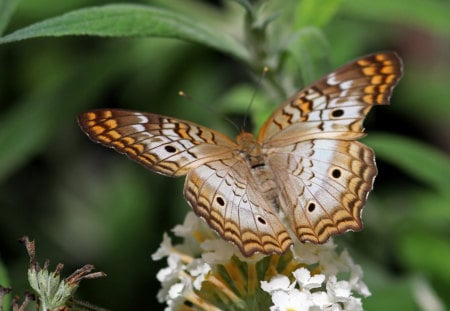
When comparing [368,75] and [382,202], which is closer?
[368,75]

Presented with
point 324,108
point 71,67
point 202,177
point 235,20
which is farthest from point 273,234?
point 71,67

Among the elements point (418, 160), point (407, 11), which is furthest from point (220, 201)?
point (407, 11)

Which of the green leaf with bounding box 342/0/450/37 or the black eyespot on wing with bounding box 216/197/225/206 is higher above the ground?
the black eyespot on wing with bounding box 216/197/225/206

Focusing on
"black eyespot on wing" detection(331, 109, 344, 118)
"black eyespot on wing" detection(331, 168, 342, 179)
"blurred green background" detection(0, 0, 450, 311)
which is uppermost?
"black eyespot on wing" detection(331, 109, 344, 118)

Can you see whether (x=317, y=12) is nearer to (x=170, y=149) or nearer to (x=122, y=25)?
(x=122, y=25)

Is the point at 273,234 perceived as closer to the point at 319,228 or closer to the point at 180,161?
the point at 319,228

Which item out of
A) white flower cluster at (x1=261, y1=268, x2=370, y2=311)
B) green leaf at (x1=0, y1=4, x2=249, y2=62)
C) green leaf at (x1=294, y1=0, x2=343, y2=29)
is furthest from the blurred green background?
white flower cluster at (x1=261, y1=268, x2=370, y2=311)

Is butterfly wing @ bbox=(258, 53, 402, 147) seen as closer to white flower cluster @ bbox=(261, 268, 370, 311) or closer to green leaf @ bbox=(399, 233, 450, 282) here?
white flower cluster @ bbox=(261, 268, 370, 311)
